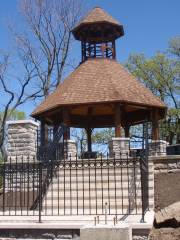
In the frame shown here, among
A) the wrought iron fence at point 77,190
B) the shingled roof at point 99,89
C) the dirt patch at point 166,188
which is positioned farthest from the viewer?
the shingled roof at point 99,89

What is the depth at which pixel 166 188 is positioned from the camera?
11797 mm

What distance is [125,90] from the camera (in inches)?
642

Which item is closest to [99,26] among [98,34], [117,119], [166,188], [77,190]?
[98,34]

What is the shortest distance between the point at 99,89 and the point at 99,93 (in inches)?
14.6

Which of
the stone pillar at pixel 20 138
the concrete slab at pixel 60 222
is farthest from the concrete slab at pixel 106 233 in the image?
the stone pillar at pixel 20 138

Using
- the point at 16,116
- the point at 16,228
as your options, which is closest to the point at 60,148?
the point at 16,228

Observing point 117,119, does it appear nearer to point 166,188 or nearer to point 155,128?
point 155,128

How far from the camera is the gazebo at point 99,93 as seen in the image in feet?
51.4

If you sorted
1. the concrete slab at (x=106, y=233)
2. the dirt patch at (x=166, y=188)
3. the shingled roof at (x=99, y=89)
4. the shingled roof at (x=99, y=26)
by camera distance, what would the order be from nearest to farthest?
the concrete slab at (x=106, y=233)
the dirt patch at (x=166, y=188)
the shingled roof at (x=99, y=89)
the shingled roof at (x=99, y=26)

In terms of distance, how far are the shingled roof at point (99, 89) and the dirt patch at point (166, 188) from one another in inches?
160

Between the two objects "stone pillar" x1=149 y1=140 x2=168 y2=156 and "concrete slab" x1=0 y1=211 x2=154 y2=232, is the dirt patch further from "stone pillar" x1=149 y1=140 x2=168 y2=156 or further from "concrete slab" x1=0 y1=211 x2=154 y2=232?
"stone pillar" x1=149 y1=140 x2=168 y2=156

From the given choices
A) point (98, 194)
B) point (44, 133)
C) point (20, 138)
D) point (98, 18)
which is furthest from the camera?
point (98, 18)

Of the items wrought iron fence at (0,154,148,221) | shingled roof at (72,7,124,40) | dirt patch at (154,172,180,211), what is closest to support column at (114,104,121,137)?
wrought iron fence at (0,154,148,221)

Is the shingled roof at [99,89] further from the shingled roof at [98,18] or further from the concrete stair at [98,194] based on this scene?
the concrete stair at [98,194]
